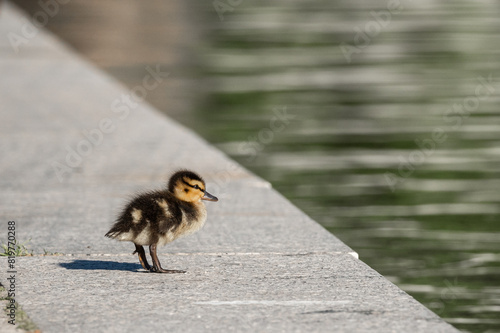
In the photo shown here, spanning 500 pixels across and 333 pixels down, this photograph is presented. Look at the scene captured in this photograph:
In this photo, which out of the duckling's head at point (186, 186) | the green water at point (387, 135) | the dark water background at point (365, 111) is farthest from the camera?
the dark water background at point (365, 111)

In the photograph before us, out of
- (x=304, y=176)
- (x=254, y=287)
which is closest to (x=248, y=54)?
(x=304, y=176)

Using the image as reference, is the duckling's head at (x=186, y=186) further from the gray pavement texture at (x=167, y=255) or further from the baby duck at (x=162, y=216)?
the gray pavement texture at (x=167, y=255)

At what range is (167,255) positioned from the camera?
6629mm

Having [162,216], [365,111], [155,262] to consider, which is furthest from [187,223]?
[365,111]

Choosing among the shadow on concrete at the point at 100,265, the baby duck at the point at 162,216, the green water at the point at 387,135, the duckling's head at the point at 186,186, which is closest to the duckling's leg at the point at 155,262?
the baby duck at the point at 162,216

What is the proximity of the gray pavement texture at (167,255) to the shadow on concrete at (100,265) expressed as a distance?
17mm

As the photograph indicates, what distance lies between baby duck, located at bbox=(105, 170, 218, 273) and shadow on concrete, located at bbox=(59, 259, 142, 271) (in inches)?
7.5

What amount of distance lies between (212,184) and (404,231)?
5.40ft

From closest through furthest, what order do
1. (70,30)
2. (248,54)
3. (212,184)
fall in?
(212,184), (248,54), (70,30)

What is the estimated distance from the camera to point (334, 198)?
9.40m

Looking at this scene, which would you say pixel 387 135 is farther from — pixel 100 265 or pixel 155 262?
pixel 155 262

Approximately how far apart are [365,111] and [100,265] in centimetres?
830

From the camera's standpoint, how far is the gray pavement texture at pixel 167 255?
513 centimetres

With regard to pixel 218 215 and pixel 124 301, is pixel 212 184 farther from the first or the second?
pixel 124 301
